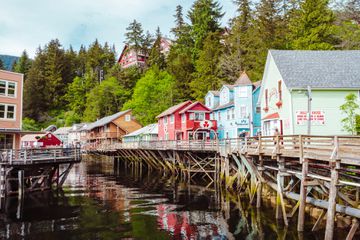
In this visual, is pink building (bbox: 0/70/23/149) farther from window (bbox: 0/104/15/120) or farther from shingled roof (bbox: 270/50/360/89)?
shingled roof (bbox: 270/50/360/89)

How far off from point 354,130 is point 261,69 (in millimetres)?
25060

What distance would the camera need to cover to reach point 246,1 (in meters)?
56.1

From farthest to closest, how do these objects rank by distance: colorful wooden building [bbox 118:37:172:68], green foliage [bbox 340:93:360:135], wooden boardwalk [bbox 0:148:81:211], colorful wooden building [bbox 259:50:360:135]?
colorful wooden building [bbox 118:37:172:68] < colorful wooden building [bbox 259:50:360:135] < wooden boardwalk [bbox 0:148:81:211] < green foliage [bbox 340:93:360:135]

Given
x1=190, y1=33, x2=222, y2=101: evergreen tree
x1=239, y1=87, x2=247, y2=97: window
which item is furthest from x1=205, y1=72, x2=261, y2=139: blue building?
x1=190, y1=33, x2=222, y2=101: evergreen tree

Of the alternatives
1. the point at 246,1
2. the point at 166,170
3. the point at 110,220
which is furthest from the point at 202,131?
the point at 246,1

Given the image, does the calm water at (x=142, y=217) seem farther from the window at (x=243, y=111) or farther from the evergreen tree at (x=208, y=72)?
the evergreen tree at (x=208, y=72)

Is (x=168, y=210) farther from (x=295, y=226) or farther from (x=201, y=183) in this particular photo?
(x=201, y=183)

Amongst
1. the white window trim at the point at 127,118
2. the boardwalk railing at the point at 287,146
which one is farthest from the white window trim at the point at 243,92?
the white window trim at the point at 127,118

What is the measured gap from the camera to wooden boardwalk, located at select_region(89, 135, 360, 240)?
10.6 m

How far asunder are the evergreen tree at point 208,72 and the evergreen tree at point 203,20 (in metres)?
7.18

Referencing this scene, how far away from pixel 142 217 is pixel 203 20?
5347 cm

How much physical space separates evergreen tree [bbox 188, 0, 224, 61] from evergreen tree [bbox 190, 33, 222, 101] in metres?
7.18

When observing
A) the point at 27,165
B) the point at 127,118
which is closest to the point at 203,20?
the point at 127,118

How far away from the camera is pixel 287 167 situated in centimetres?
1827
